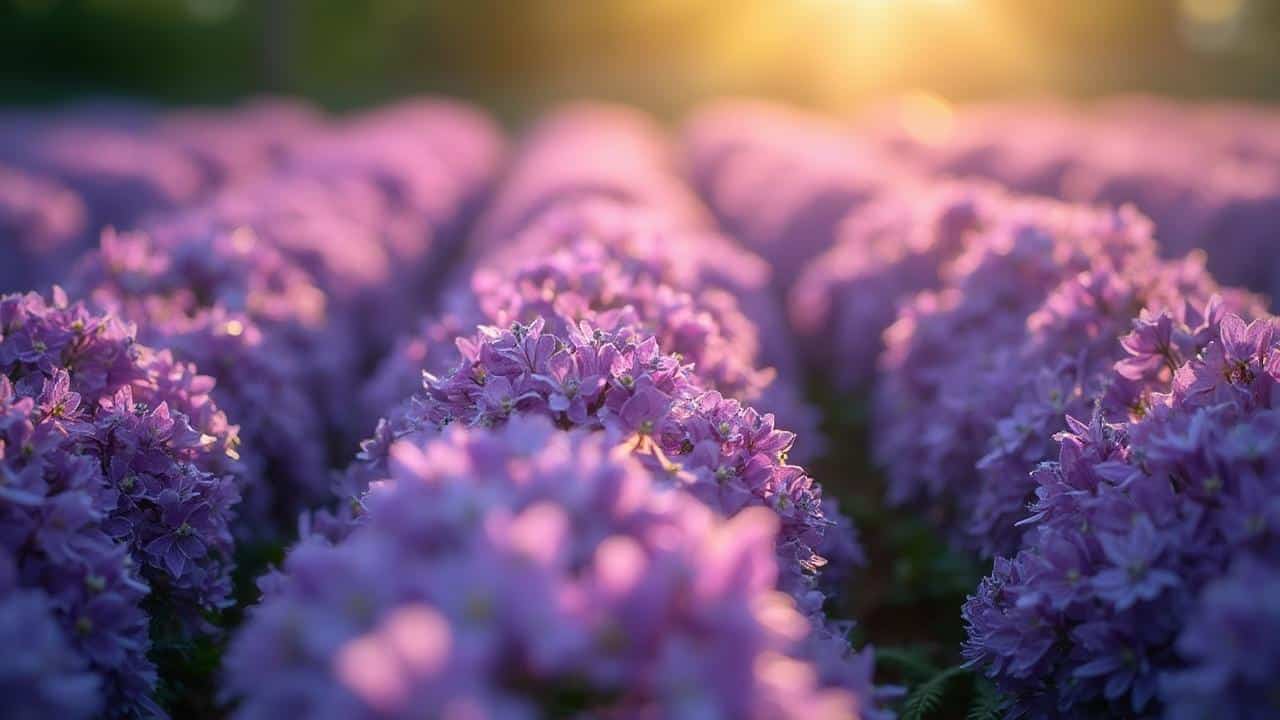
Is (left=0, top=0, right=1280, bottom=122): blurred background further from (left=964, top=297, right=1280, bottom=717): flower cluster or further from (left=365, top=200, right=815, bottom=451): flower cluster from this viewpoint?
(left=964, top=297, right=1280, bottom=717): flower cluster

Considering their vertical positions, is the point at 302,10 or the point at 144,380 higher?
the point at 302,10

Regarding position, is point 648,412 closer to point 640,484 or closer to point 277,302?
point 640,484

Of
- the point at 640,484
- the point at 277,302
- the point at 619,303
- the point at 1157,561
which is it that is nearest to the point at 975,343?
the point at 619,303

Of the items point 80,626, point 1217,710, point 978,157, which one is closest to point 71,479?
point 80,626

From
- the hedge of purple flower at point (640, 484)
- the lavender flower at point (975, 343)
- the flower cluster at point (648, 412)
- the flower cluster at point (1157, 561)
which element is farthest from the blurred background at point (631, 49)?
the flower cluster at point (1157, 561)

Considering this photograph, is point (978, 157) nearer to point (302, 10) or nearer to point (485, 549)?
point (485, 549)

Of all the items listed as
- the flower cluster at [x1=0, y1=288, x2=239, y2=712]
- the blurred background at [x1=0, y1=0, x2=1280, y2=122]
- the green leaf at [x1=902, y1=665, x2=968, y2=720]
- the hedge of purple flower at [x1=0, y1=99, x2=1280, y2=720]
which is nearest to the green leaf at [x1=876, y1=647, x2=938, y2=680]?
the hedge of purple flower at [x1=0, y1=99, x2=1280, y2=720]
